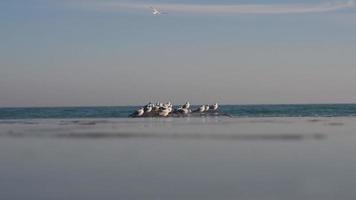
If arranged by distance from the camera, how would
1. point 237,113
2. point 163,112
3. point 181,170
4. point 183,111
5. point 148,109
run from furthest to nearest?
point 237,113 < point 183,111 < point 148,109 < point 163,112 < point 181,170

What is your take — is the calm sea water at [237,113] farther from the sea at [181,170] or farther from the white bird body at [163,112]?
the sea at [181,170]

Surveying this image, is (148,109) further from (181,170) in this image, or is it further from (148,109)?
(181,170)

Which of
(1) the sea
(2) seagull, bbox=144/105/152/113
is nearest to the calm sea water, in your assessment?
(2) seagull, bbox=144/105/152/113

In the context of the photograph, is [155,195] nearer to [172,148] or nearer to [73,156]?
[73,156]

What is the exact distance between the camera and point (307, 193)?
9492 mm

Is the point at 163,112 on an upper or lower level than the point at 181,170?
upper

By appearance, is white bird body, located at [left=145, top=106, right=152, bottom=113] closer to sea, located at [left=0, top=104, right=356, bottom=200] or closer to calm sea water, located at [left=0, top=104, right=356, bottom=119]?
calm sea water, located at [left=0, top=104, right=356, bottom=119]

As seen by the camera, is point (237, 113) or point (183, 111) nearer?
point (183, 111)

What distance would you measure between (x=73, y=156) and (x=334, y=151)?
17.3 feet

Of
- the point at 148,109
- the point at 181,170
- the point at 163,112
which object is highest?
the point at 148,109

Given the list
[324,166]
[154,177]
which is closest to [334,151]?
[324,166]

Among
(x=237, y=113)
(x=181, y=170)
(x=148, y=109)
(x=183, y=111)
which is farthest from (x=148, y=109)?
(x=181, y=170)

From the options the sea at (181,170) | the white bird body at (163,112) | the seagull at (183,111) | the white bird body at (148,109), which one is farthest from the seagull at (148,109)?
the sea at (181,170)

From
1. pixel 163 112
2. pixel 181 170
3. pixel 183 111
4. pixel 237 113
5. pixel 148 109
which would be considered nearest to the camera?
pixel 181 170
